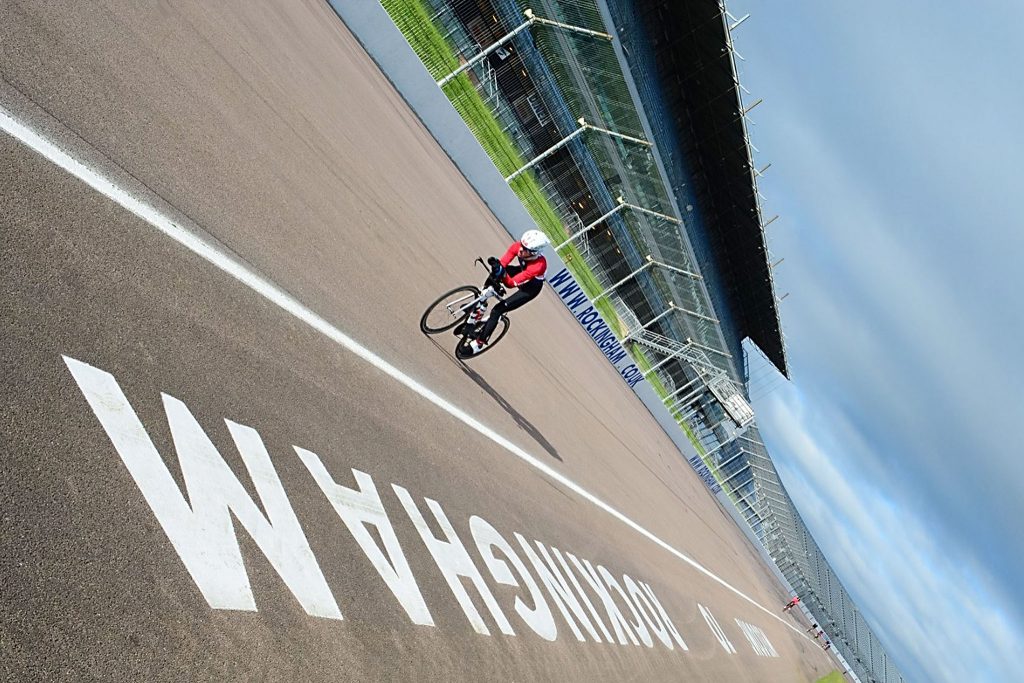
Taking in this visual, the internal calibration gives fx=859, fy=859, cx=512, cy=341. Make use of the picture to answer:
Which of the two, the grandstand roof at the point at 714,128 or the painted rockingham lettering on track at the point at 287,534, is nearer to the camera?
the painted rockingham lettering on track at the point at 287,534

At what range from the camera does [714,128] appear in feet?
103

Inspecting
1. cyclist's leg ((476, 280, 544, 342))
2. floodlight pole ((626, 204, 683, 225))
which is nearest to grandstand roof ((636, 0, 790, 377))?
floodlight pole ((626, 204, 683, 225))

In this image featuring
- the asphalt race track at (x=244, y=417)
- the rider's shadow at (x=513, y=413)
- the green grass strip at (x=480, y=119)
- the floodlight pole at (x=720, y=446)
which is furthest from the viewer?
the floodlight pole at (x=720, y=446)

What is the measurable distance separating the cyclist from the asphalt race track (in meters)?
0.53

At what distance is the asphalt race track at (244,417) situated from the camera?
11.0 feet

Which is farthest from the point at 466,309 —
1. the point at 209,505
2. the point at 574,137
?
the point at 574,137

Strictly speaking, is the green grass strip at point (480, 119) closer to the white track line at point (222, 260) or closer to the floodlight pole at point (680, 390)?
the floodlight pole at point (680, 390)

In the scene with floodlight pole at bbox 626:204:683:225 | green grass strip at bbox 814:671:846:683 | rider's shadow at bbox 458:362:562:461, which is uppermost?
floodlight pole at bbox 626:204:683:225

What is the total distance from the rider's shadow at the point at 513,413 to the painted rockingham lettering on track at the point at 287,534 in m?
2.61

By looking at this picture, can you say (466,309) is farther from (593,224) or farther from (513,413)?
(593,224)

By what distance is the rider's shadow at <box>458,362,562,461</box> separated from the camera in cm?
1016

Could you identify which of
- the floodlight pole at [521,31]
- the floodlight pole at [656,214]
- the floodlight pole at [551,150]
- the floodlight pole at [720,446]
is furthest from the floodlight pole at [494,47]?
the floodlight pole at [720,446]

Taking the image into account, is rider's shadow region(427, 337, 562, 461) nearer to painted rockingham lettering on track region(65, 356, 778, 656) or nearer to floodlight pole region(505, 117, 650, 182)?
painted rockingham lettering on track region(65, 356, 778, 656)

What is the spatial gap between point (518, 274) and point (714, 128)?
2385 centimetres
